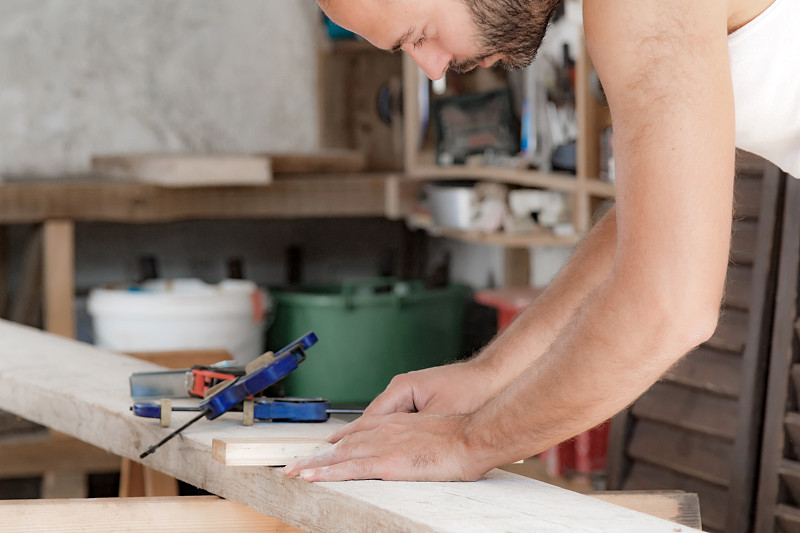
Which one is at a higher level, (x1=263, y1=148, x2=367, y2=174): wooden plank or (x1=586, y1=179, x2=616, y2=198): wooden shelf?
(x1=263, y1=148, x2=367, y2=174): wooden plank

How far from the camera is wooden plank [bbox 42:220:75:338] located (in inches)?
125

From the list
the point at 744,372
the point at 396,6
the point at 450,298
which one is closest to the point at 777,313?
the point at 744,372

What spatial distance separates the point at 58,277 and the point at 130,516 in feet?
7.27

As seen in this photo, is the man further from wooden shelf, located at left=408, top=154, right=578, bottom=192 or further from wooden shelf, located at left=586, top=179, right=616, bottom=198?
wooden shelf, located at left=408, top=154, right=578, bottom=192

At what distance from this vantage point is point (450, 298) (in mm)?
3822

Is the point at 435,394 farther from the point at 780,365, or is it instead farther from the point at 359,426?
the point at 780,365

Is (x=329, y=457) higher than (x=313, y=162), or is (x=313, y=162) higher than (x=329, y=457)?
(x=313, y=162)

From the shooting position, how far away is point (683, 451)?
6.73 ft

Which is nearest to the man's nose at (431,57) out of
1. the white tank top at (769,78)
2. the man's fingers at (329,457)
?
the white tank top at (769,78)

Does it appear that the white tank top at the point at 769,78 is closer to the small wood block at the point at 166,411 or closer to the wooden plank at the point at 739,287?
the wooden plank at the point at 739,287

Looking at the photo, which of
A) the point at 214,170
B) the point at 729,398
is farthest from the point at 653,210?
the point at 214,170

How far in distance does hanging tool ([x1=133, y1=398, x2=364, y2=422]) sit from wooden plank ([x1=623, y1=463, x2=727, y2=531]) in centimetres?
92

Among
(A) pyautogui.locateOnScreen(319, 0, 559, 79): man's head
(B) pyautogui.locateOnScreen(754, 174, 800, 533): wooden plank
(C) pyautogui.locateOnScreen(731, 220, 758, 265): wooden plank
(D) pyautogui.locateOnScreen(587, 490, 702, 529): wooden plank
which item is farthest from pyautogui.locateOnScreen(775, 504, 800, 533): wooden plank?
(A) pyautogui.locateOnScreen(319, 0, 559, 79): man's head

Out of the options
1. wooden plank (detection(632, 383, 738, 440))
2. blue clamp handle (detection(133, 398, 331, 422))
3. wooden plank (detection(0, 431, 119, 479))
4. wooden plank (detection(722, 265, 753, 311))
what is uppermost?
wooden plank (detection(722, 265, 753, 311))
